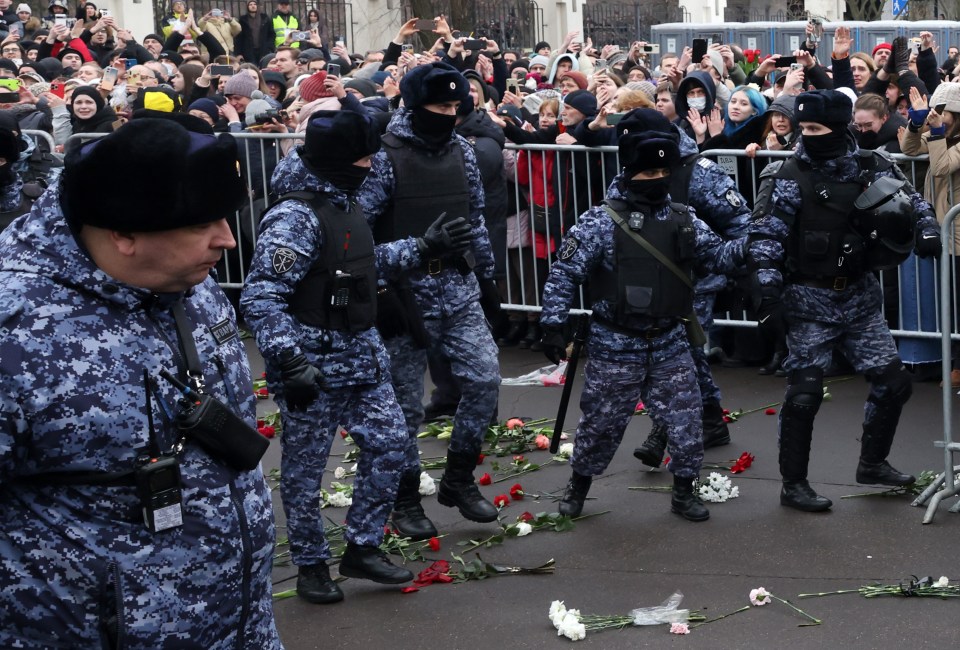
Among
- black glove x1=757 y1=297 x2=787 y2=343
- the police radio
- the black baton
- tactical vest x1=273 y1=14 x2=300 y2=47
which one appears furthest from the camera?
tactical vest x1=273 y1=14 x2=300 y2=47

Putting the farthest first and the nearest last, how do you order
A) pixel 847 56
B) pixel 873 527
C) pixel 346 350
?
pixel 847 56, pixel 873 527, pixel 346 350

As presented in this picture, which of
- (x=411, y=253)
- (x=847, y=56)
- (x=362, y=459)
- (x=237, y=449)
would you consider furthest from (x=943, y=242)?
(x=847, y=56)

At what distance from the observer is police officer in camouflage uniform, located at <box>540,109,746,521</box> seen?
629 centimetres

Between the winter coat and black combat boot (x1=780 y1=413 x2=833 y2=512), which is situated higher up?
the winter coat

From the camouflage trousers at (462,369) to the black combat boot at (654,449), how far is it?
117 centimetres

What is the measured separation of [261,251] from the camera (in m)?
5.30

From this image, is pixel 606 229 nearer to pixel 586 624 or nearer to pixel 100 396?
pixel 586 624

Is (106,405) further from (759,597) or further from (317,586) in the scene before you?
(759,597)

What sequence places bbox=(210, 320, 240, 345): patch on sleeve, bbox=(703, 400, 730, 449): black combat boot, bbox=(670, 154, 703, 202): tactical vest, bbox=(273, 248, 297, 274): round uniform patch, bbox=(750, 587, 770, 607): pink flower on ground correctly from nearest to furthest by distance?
1. bbox=(210, 320, 240, 345): patch on sleeve
2. bbox=(273, 248, 297, 274): round uniform patch
3. bbox=(750, 587, 770, 607): pink flower on ground
4. bbox=(670, 154, 703, 202): tactical vest
5. bbox=(703, 400, 730, 449): black combat boot

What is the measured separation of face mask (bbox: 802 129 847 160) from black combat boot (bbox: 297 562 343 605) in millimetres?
2973

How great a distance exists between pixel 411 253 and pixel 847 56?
687 centimetres

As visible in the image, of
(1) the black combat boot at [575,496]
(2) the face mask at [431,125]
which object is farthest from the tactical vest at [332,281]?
(1) the black combat boot at [575,496]

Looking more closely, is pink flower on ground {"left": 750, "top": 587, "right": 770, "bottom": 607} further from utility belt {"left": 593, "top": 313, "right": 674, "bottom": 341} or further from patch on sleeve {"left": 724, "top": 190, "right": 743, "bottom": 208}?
patch on sleeve {"left": 724, "top": 190, "right": 743, "bottom": 208}

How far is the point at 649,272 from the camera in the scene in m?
6.29
